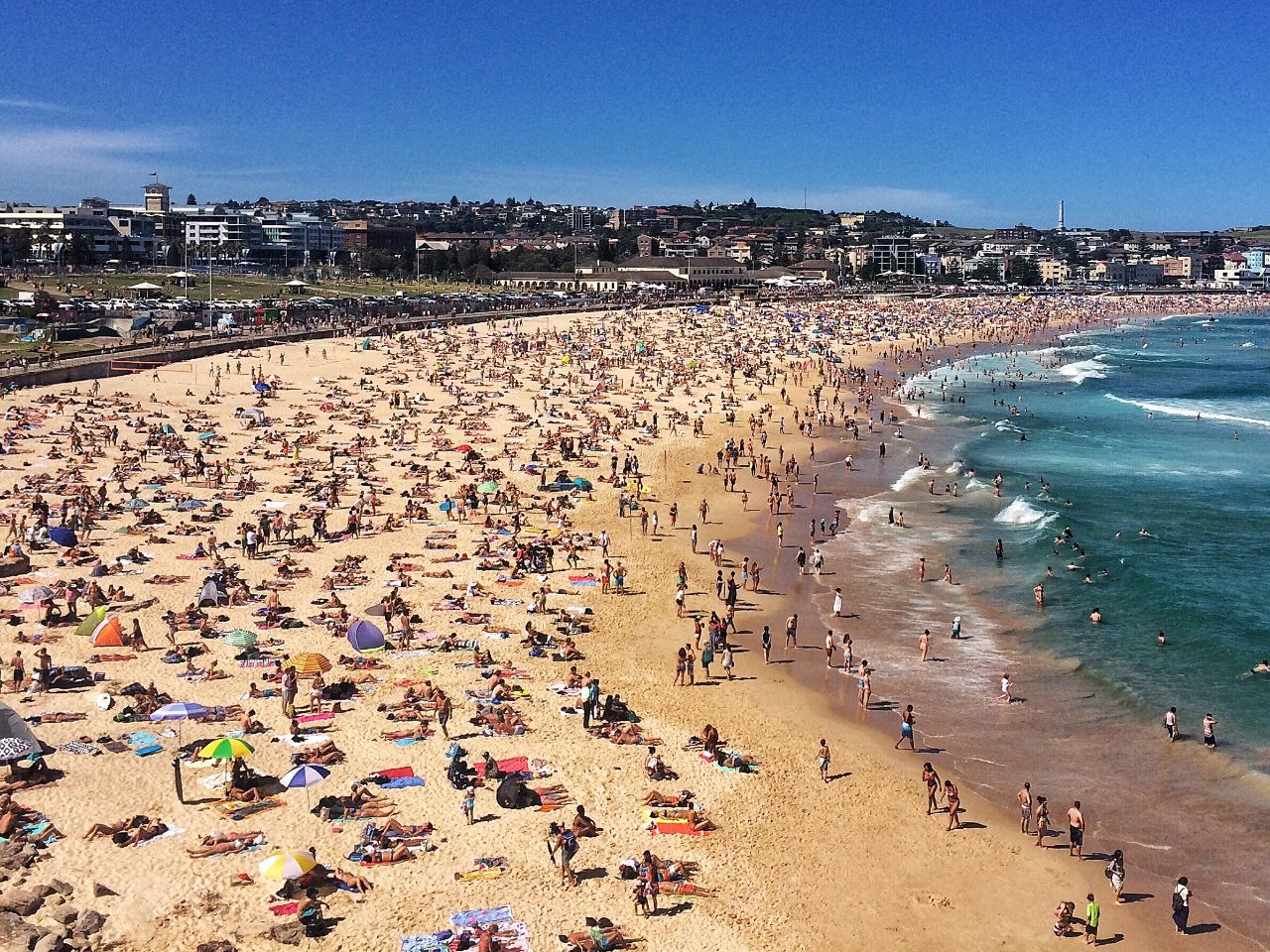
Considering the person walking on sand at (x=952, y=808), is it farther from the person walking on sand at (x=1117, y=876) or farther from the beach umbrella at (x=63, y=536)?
the beach umbrella at (x=63, y=536)

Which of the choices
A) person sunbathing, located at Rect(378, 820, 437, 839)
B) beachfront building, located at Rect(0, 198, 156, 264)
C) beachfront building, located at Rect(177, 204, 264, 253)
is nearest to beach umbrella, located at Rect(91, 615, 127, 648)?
person sunbathing, located at Rect(378, 820, 437, 839)

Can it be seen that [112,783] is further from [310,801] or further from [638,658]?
[638,658]

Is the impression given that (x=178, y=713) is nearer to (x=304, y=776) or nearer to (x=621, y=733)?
(x=304, y=776)

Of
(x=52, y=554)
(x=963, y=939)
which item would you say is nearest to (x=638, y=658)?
(x=963, y=939)

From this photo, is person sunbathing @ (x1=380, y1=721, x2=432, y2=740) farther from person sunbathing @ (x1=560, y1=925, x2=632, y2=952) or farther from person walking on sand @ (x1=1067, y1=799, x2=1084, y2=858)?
person walking on sand @ (x1=1067, y1=799, x2=1084, y2=858)

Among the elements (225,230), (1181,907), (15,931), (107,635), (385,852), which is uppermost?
(225,230)

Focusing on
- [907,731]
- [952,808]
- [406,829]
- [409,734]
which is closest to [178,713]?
[409,734]
